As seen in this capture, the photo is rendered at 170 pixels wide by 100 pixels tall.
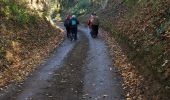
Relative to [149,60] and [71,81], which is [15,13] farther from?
[149,60]

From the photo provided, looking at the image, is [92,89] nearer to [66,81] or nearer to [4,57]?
[66,81]

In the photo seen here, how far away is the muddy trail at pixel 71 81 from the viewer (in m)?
12.6

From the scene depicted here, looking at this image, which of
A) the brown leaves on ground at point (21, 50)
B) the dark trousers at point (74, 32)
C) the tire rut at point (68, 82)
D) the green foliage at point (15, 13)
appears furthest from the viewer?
the dark trousers at point (74, 32)

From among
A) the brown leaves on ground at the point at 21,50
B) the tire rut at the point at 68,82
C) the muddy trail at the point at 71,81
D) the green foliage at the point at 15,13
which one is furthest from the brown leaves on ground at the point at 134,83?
the green foliage at the point at 15,13

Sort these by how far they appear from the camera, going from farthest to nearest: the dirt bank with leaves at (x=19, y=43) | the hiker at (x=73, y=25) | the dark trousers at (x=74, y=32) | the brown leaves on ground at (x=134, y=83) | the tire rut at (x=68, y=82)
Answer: the dark trousers at (x=74, y=32)
the hiker at (x=73, y=25)
the dirt bank with leaves at (x=19, y=43)
the tire rut at (x=68, y=82)
the brown leaves on ground at (x=134, y=83)

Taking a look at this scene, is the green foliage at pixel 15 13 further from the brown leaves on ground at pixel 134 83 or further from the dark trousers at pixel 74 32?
the brown leaves on ground at pixel 134 83

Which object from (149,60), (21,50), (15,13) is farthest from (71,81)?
(15,13)

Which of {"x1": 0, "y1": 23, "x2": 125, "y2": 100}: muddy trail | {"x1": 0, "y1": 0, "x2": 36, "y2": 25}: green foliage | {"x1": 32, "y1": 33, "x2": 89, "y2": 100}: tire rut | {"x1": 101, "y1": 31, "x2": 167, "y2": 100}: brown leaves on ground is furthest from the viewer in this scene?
{"x1": 0, "y1": 0, "x2": 36, "y2": 25}: green foliage

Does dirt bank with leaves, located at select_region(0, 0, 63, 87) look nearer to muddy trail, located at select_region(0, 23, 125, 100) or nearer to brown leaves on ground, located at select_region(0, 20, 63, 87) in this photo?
brown leaves on ground, located at select_region(0, 20, 63, 87)

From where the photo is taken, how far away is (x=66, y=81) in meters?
14.5

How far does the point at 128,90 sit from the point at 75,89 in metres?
1.84

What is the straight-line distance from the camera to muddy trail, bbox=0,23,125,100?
1255 cm

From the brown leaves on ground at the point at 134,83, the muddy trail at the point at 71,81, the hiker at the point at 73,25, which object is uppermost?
the hiker at the point at 73,25

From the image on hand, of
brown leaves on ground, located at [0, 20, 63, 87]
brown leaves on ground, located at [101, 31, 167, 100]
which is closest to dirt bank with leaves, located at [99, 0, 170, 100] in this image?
brown leaves on ground, located at [101, 31, 167, 100]
